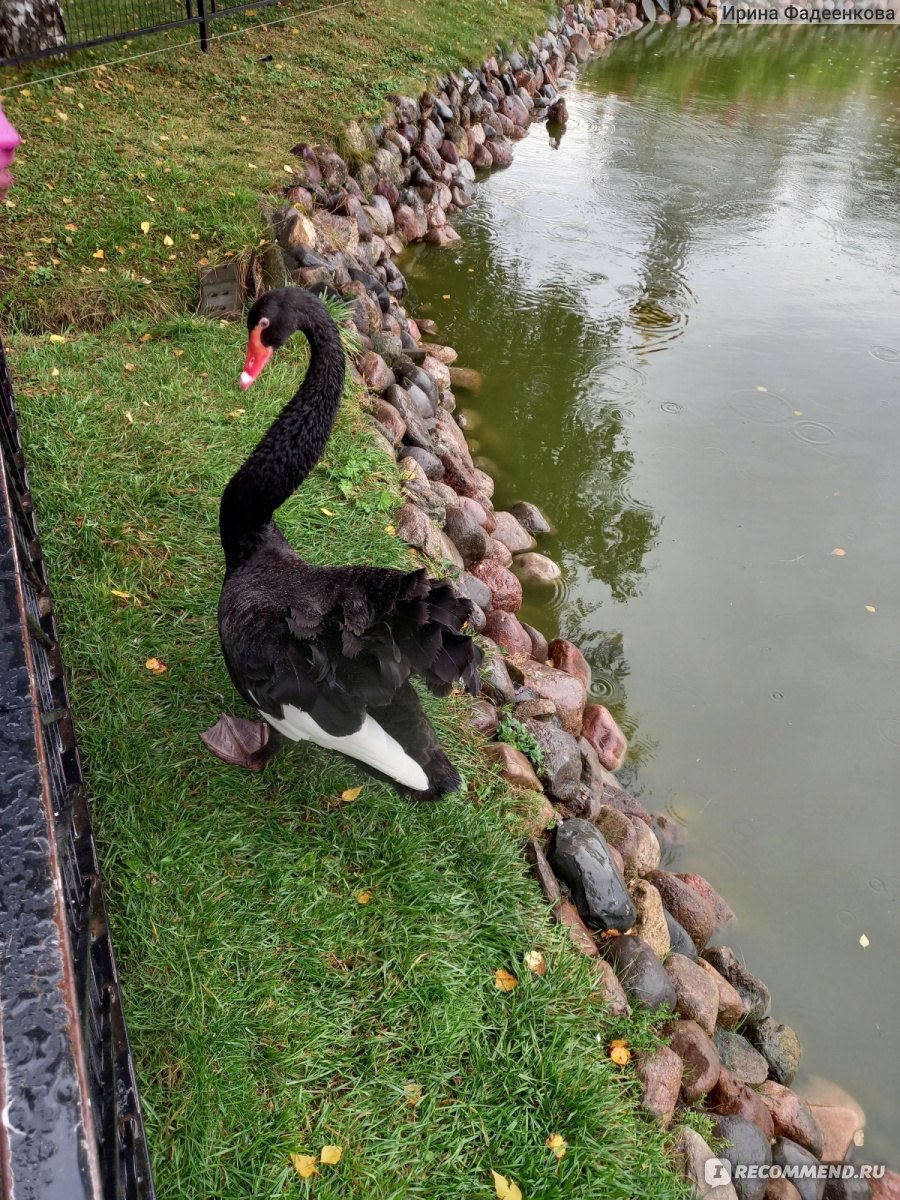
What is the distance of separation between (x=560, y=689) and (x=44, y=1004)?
9.53ft

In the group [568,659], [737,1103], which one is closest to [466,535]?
[568,659]

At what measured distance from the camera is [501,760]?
9.27 ft

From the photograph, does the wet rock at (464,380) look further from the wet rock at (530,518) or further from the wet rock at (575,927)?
the wet rock at (575,927)

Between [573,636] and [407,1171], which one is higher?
[407,1171]

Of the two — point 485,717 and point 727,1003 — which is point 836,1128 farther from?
point 485,717

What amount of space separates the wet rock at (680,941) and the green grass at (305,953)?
0.56 metres

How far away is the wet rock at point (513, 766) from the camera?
9.18 feet

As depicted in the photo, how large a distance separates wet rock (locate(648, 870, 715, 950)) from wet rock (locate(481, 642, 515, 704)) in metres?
0.87

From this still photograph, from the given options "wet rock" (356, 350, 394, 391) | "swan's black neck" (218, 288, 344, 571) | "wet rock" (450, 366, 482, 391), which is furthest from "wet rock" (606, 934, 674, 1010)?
"wet rock" (450, 366, 482, 391)

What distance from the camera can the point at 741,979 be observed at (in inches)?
117

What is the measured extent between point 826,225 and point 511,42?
476 centimetres

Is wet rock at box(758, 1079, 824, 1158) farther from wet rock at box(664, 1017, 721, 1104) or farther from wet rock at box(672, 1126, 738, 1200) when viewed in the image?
wet rock at box(672, 1126, 738, 1200)

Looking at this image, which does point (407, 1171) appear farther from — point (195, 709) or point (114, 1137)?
point (195, 709)

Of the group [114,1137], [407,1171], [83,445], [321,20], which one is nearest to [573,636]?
[83,445]
